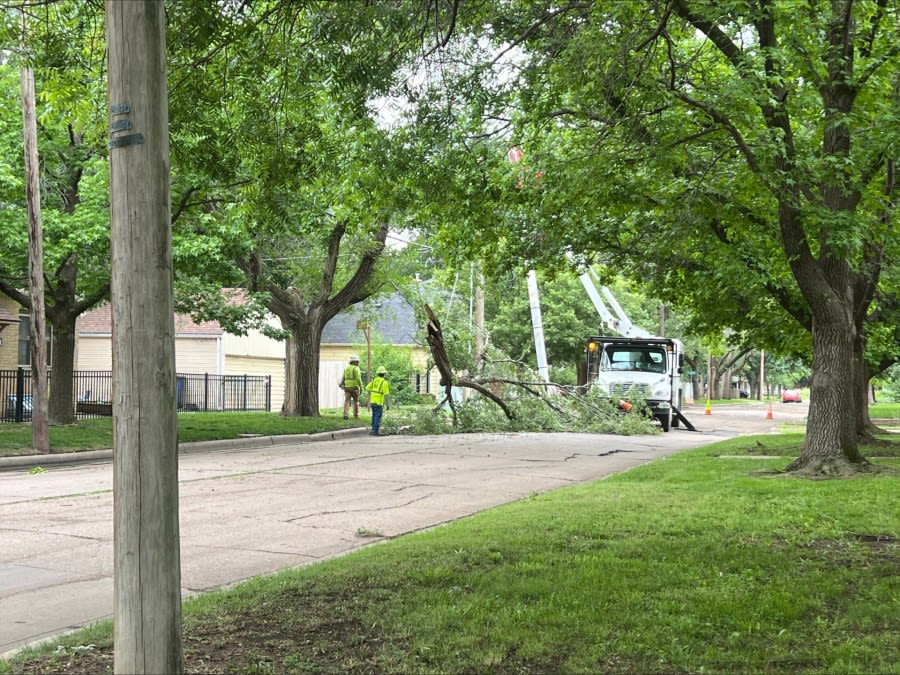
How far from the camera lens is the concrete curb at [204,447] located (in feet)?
53.8

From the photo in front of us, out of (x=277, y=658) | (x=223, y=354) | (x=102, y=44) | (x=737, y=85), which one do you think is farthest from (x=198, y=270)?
(x=223, y=354)

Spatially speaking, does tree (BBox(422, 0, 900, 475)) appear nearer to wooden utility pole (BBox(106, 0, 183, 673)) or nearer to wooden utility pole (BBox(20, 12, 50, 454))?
wooden utility pole (BBox(106, 0, 183, 673))

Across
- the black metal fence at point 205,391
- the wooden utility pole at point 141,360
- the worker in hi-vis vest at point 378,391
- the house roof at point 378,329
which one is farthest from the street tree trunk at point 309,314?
the wooden utility pole at point 141,360

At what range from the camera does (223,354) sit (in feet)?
143

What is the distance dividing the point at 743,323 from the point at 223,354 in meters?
29.0

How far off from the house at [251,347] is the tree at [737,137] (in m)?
22.4

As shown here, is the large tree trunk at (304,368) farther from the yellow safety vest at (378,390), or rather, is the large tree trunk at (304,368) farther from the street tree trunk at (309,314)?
the yellow safety vest at (378,390)

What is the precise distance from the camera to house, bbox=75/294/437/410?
141 ft

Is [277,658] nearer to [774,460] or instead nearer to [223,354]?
[774,460]

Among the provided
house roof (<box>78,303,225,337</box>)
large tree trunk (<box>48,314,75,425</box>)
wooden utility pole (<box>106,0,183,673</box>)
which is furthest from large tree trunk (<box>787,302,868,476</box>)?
house roof (<box>78,303,225,337</box>)

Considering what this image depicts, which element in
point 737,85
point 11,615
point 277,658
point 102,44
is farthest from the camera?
point 737,85

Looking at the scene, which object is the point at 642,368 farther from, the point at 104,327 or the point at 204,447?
the point at 104,327

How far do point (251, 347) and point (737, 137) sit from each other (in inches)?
1520

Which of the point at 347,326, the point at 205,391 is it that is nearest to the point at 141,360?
the point at 205,391
